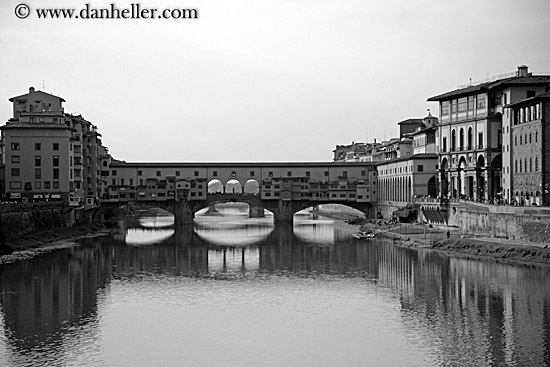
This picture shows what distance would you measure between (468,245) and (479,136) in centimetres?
1615

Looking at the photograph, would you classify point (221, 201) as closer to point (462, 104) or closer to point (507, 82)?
point (462, 104)

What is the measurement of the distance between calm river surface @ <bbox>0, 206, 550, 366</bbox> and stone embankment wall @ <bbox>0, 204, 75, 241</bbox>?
336 cm

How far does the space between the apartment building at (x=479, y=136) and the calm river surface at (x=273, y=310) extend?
13.0m

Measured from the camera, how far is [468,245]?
1638 inches

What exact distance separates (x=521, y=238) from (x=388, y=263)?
7.47 m

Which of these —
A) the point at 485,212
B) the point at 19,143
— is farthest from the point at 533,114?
the point at 19,143

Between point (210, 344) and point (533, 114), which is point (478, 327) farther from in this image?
point (533, 114)

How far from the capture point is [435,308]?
2741cm

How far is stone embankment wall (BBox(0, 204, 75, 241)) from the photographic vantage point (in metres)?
44.8

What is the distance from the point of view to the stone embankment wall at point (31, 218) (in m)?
44.8

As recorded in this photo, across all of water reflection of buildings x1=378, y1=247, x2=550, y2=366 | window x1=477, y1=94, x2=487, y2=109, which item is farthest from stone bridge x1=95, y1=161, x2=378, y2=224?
water reflection of buildings x1=378, y1=247, x2=550, y2=366

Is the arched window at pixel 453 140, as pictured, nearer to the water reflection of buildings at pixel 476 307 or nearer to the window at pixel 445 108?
the window at pixel 445 108

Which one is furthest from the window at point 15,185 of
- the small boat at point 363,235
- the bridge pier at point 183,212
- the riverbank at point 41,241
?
the small boat at point 363,235

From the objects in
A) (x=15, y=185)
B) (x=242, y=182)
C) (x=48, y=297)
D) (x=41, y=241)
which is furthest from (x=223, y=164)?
(x=48, y=297)
